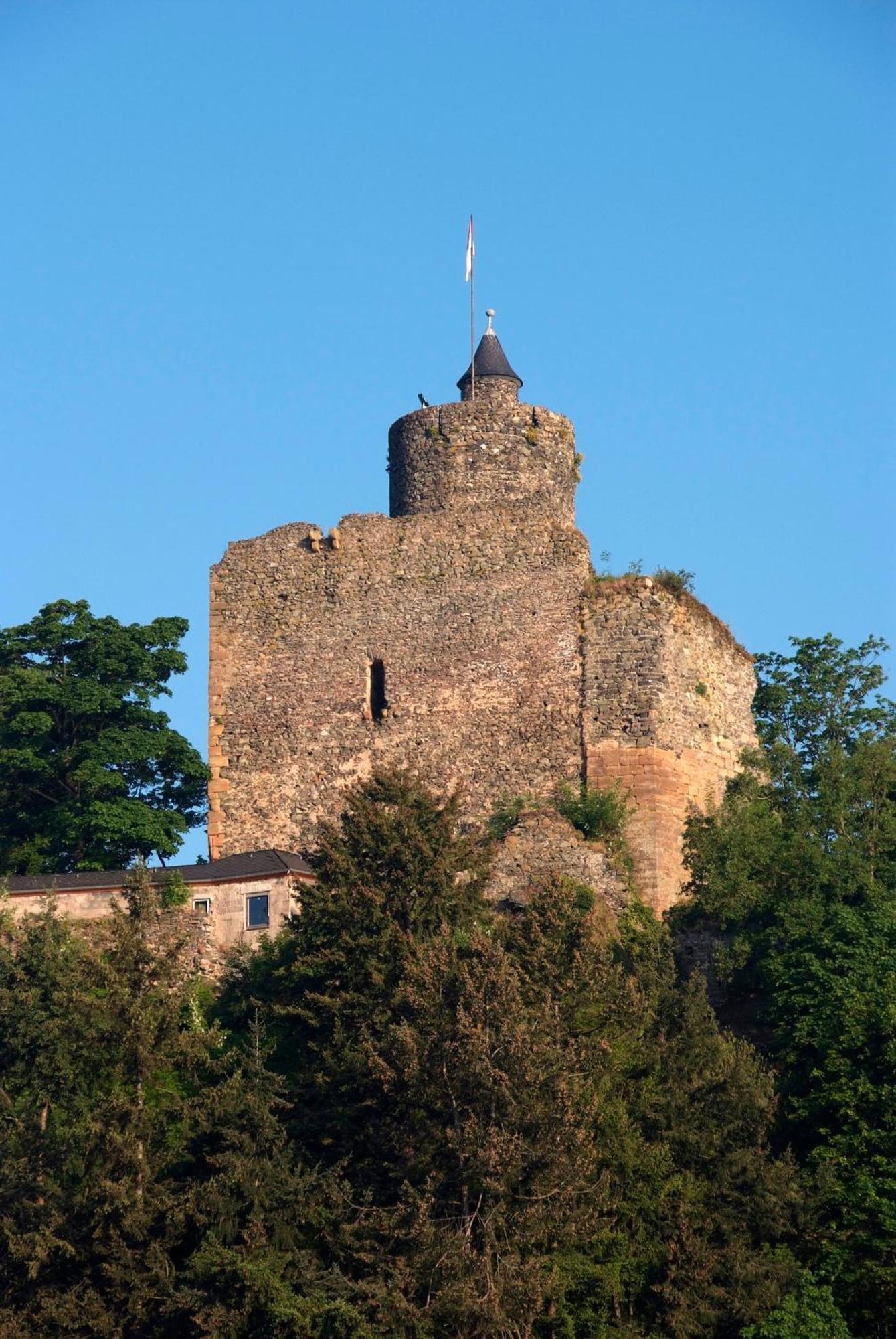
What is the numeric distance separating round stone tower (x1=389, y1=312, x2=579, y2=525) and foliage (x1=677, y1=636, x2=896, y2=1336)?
6.01m

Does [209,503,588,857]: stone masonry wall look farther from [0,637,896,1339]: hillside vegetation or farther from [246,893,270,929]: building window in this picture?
[0,637,896,1339]: hillside vegetation

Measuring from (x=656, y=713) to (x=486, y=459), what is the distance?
5874 mm

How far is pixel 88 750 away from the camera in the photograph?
45.2 m

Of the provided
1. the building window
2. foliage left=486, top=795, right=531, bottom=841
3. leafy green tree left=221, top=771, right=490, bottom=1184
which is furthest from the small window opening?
leafy green tree left=221, top=771, right=490, bottom=1184

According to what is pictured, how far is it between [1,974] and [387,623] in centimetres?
1041

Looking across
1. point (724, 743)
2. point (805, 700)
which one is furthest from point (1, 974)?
point (805, 700)

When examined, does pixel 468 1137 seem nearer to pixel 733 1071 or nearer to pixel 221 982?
pixel 733 1071

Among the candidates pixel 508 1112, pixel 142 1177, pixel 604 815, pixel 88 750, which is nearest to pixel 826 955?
pixel 604 815

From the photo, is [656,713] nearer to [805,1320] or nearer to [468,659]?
[468,659]

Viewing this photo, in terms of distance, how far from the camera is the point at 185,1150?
112 ft

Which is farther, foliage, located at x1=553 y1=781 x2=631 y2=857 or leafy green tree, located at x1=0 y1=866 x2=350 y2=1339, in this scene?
foliage, located at x1=553 y1=781 x2=631 y2=857

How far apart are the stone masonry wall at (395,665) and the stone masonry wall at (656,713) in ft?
1.56

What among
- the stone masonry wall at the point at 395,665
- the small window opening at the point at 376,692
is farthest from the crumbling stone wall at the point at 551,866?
the small window opening at the point at 376,692

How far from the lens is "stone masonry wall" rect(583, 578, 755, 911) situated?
41.5m
